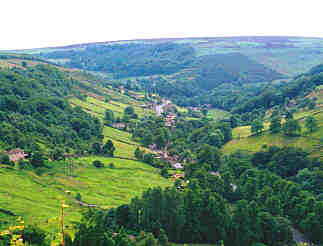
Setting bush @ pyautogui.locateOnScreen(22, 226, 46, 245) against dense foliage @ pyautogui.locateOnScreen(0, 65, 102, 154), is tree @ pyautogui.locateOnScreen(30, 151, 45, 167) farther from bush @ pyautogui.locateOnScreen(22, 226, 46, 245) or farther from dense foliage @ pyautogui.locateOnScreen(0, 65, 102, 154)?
bush @ pyautogui.locateOnScreen(22, 226, 46, 245)

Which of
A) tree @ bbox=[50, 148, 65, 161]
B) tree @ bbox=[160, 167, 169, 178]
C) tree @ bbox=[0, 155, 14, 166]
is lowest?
tree @ bbox=[160, 167, 169, 178]

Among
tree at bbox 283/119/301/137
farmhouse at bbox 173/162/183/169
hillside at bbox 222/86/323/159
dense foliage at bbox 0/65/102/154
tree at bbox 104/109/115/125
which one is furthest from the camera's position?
tree at bbox 104/109/115/125

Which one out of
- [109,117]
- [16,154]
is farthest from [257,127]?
[16,154]

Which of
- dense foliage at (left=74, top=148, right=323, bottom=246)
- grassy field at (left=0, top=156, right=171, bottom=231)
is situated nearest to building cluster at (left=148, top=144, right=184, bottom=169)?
grassy field at (left=0, top=156, right=171, bottom=231)

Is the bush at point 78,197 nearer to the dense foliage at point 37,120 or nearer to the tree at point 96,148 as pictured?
the dense foliage at point 37,120

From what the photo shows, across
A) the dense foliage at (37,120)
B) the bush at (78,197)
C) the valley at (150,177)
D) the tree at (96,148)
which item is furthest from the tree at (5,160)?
the tree at (96,148)

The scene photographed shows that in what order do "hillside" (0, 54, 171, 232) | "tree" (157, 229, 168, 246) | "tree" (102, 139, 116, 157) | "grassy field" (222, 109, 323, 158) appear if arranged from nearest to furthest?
"tree" (157, 229, 168, 246) < "hillside" (0, 54, 171, 232) < "tree" (102, 139, 116, 157) < "grassy field" (222, 109, 323, 158)

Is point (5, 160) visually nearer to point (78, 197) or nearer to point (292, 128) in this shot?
point (78, 197)
